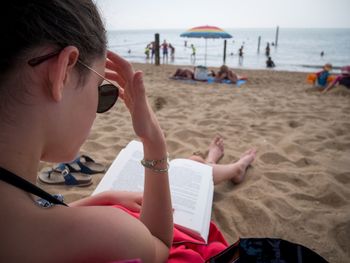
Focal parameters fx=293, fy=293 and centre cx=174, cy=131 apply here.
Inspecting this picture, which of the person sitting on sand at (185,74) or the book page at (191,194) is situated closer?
the book page at (191,194)

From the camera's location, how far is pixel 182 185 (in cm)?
172

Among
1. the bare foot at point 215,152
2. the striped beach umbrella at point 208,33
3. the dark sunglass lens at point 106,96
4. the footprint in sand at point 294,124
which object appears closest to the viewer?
the dark sunglass lens at point 106,96

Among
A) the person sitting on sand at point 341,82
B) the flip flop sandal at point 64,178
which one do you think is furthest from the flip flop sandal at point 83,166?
the person sitting on sand at point 341,82

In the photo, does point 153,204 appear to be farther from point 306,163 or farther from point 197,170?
point 306,163

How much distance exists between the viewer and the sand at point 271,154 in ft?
5.92

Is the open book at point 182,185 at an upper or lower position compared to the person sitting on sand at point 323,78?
upper

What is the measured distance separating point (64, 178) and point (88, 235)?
1.63 meters

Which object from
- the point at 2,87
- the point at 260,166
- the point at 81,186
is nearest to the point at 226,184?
the point at 260,166

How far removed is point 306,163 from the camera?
261 cm

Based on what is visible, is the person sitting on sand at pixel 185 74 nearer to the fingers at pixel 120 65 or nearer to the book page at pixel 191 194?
the book page at pixel 191 194

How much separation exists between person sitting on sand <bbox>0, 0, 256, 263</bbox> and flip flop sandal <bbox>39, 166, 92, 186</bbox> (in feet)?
4.75

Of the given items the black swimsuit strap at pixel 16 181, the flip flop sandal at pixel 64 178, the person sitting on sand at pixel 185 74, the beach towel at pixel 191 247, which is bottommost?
the person sitting on sand at pixel 185 74

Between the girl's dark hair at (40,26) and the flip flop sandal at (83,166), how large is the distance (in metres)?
1.73

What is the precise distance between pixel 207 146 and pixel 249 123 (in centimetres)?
105
